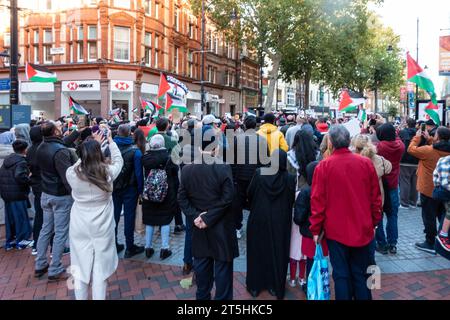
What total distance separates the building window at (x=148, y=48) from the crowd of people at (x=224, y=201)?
70.6ft

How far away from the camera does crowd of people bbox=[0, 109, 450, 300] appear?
3.60 m

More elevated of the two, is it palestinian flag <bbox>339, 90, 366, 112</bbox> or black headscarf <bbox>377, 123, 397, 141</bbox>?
palestinian flag <bbox>339, 90, 366, 112</bbox>

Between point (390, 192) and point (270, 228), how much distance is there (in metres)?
2.57

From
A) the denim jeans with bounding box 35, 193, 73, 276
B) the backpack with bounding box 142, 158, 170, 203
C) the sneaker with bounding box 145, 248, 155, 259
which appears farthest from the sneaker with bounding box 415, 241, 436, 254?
the denim jeans with bounding box 35, 193, 73, 276

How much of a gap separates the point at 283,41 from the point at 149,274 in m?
25.0

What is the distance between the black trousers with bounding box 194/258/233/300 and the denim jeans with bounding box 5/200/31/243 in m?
3.88

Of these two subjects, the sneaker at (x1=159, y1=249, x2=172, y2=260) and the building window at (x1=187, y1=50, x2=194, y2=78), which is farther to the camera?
the building window at (x1=187, y1=50, x2=194, y2=78)

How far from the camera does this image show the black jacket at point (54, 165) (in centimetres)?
483

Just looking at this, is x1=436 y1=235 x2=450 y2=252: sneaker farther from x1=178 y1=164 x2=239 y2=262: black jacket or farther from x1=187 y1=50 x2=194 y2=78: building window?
x1=187 y1=50 x2=194 y2=78: building window

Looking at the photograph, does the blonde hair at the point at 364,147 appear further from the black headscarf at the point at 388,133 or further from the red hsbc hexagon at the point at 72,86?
the red hsbc hexagon at the point at 72,86

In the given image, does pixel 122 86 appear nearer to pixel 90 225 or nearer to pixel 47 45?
pixel 47 45

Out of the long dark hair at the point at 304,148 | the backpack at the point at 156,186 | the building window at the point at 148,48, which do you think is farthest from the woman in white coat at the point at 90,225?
the building window at the point at 148,48
